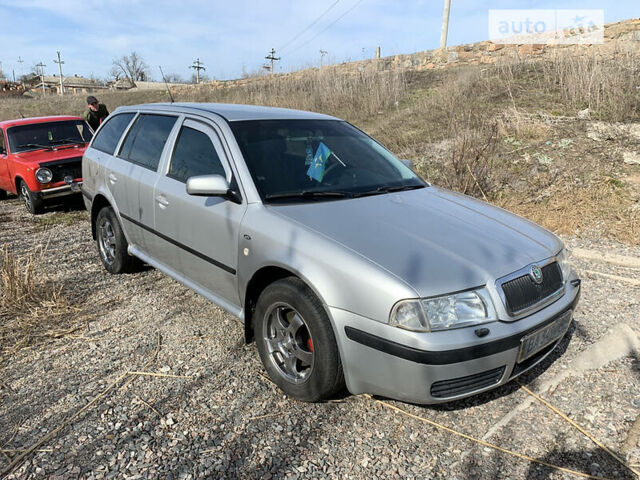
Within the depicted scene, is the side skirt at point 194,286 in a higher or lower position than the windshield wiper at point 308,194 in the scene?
lower

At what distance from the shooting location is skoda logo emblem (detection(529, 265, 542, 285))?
98.3 inches

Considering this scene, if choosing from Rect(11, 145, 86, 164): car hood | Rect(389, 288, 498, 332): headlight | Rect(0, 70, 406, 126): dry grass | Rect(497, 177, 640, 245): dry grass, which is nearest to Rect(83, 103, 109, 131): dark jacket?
Rect(11, 145, 86, 164): car hood

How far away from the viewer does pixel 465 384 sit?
2.29 m

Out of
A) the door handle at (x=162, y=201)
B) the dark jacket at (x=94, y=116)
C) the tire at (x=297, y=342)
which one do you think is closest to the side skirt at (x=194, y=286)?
the tire at (x=297, y=342)

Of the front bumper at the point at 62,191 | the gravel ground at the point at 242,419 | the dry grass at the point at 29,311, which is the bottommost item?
the gravel ground at the point at 242,419

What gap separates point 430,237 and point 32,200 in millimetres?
7130

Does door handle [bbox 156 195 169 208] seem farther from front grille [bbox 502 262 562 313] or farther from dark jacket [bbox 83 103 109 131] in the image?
dark jacket [bbox 83 103 109 131]

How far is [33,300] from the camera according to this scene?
156 inches

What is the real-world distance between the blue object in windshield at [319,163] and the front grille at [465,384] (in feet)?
5.10

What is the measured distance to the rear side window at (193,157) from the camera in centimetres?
325

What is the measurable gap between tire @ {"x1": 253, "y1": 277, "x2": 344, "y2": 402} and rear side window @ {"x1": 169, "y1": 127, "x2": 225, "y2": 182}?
1.01 metres

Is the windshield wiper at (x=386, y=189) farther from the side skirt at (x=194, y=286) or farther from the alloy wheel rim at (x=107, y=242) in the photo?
the alloy wheel rim at (x=107, y=242)

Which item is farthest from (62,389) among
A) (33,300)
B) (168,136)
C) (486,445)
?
(486,445)

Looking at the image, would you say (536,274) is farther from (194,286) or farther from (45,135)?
(45,135)
